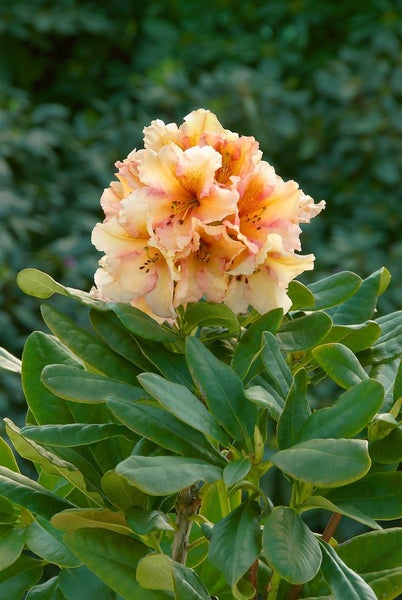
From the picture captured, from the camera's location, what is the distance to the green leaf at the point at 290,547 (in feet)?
2.72

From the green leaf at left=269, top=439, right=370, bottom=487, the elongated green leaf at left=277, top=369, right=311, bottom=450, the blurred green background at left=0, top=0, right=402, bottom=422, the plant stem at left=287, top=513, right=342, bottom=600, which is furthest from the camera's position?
the blurred green background at left=0, top=0, right=402, bottom=422

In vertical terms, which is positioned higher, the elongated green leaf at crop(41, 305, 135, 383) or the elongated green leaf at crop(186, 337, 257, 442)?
the elongated green leaf at crop(41, 305, 135, 383)

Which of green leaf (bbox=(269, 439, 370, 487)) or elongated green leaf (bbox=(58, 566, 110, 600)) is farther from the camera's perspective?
elongated green leaf (bbox=(58, 566, 110, 600))

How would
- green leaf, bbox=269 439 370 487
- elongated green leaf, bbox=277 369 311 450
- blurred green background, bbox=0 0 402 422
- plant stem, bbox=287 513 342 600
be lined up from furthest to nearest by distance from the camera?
blurred green background, bbox=0 0 402 422 → plant stem, bbox=287 513 342 600 → elongated green leaf, bbox=277 369 311 450 → green leaf, bbox=269 439 370 487

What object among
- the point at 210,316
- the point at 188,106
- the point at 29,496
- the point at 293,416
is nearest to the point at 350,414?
the point at 293,416

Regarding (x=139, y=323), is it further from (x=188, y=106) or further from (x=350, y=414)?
(x=188, y=106)

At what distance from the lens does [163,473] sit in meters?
0.84

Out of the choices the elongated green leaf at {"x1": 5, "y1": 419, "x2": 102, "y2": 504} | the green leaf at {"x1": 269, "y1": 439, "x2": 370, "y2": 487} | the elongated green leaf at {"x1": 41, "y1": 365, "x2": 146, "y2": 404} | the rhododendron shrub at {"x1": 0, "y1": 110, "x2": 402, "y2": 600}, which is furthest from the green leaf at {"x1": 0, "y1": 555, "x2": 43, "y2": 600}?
the green leaf at {"x1": 269, "y1": 439, "x2": 370, "y2": 487}

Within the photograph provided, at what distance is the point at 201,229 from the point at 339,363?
0.51 feet

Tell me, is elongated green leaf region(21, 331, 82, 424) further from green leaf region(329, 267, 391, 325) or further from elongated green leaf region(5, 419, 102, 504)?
green leaf region(329, 267, 391, 325)

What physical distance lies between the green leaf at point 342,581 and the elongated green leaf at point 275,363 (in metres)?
0.14

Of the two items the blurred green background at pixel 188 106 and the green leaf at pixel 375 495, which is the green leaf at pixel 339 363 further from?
the blurred green background at pixel 188 106

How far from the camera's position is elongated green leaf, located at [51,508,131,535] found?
93 centimetres

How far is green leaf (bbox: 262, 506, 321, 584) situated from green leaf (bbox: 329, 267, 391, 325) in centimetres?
26
